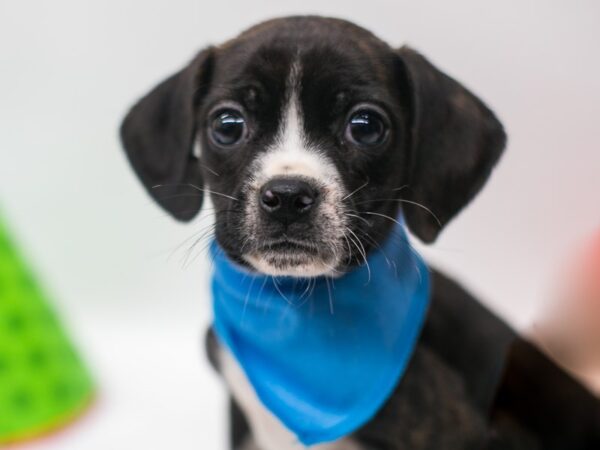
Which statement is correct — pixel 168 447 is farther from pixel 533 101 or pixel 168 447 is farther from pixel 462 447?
pixel 533 101

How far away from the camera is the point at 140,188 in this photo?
9.20ft

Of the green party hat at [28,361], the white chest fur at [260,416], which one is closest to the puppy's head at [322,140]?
the white chest fur at [260,416]

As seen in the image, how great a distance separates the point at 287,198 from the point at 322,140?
0.62 feet

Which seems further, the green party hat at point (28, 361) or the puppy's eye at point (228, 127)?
the green party hat at point (28, 361)

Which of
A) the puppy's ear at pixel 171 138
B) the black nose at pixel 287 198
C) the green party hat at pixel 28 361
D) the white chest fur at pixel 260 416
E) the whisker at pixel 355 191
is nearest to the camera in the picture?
the black nose at pixel 287 198

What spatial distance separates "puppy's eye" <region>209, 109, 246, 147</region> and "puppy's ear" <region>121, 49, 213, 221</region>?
9cm

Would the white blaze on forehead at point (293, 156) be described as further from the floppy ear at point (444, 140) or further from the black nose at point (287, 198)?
the floppy ear at point (444, 140)

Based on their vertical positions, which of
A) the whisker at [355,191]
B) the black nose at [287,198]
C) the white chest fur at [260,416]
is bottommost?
the white chest fur at [260,416]

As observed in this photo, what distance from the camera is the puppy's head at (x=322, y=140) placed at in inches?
71.4

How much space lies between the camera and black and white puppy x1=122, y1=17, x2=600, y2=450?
183 cm

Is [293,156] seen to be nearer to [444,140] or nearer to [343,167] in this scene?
[343,167]

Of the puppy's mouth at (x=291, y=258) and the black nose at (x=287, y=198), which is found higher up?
the black nose at (x=287, y=198)

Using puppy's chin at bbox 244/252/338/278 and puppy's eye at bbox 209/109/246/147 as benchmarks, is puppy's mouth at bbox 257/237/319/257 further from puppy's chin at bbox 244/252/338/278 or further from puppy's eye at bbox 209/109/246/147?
puppy's eye at bbox 209/109/246/147

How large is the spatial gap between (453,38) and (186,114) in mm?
645
